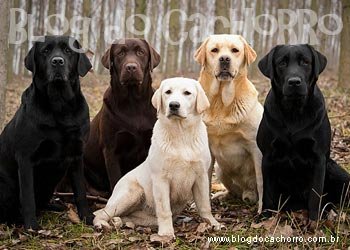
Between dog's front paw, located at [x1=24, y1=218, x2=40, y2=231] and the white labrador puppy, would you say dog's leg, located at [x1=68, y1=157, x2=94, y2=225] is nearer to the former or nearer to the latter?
the white labrador puppy

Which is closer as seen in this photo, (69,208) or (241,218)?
(241,218)

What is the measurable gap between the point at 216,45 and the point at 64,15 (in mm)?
15124

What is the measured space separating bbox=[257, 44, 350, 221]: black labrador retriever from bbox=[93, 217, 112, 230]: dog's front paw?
1.30 meters

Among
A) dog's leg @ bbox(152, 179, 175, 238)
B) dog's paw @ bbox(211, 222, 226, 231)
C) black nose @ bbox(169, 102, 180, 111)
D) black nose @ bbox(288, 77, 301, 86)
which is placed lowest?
dog's paw @ bbox(211, 222, 226, 231)

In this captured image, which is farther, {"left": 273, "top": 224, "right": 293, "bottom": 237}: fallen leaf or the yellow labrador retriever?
the yellow labrador retriever

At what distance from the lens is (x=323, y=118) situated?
421 cm

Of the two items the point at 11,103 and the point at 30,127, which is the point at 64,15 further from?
the point at 30,127

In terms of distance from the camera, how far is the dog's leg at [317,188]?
4.18 m

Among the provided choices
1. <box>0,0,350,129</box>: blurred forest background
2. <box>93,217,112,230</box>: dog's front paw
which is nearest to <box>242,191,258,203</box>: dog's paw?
<box>93,217,112,230</box>: dog's front paw

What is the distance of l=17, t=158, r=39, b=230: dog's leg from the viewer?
424cm

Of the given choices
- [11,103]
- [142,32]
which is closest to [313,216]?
[11,103]

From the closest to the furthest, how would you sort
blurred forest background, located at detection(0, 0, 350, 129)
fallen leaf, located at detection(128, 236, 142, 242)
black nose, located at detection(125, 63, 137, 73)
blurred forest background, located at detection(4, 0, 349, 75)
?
fallen leaf, located at detection(128, 236, 142, 242)
black nose, located at detection(125, 63, 137, 73)
blurred forest background, located at detection(0, 0, 350, 129)
blurred forest background, located at detection(4, 0, 349, 75)

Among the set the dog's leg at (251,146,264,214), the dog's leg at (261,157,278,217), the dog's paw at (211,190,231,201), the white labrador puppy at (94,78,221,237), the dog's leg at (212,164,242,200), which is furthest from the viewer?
the dog's paw at (211,190,231,201)

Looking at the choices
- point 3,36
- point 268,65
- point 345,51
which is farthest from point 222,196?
point 345,51
